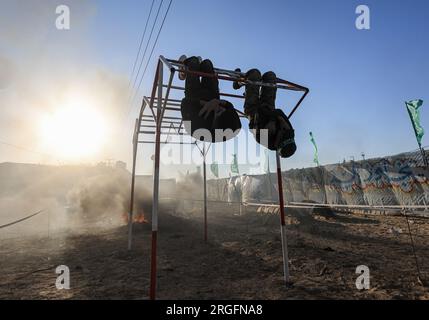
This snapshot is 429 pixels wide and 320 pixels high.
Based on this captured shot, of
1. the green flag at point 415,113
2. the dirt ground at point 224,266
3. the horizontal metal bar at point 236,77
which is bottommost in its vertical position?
the dirt ground at point 224,266

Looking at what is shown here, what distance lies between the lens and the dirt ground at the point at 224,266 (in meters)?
4.38

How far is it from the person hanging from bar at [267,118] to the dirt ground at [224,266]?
261 centimetres

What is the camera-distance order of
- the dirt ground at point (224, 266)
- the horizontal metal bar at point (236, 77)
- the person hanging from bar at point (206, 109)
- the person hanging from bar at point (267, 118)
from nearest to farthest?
the person hanging from bar at point (206, 109), the horizontal metal bar at point (236, 77), the person hanging from bar at point (267, 118), the dirt ground at point (224, 266)

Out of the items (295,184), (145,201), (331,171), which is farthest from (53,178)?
(331,171)

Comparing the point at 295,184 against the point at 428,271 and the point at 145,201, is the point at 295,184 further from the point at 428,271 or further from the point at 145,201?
the point at 428,271

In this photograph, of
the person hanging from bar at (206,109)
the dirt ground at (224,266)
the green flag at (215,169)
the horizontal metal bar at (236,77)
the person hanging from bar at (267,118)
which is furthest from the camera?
the green flag at (215,169)

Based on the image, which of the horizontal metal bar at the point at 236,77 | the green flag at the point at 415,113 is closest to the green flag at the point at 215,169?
the green flag at the point at 415,113

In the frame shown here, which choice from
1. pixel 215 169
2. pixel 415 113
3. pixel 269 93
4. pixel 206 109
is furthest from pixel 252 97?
pixel 215 169

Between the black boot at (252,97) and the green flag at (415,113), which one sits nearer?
the black boot at (252,97)

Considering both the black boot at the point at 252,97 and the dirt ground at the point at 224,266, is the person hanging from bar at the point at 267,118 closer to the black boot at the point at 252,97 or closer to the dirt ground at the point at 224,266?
the black boot at the point at 252,97

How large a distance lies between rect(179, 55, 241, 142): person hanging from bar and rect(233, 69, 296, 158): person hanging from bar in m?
0.73

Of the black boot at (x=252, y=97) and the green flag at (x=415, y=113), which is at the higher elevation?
the green flag at (x=415, y=113)

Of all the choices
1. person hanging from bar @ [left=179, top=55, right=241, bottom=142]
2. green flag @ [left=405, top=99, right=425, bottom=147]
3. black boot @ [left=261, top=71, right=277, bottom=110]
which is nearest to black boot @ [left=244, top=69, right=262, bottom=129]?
black boot @ [left=261, top=71, right=277, bottom=110]

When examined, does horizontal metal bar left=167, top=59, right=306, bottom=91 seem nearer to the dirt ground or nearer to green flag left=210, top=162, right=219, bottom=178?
the dirt ground
